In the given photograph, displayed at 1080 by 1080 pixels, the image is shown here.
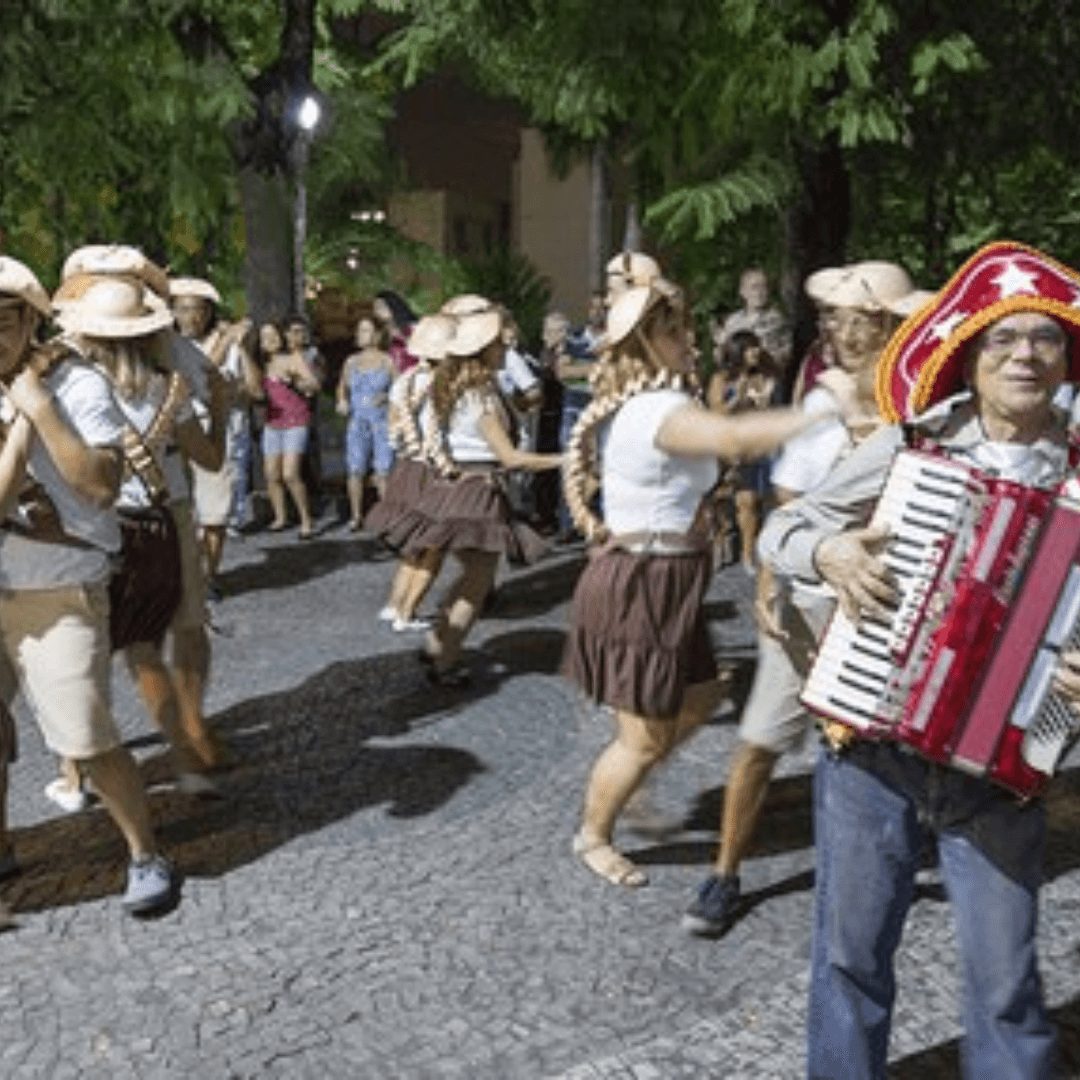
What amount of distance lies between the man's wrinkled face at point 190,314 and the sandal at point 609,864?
4.37 metres

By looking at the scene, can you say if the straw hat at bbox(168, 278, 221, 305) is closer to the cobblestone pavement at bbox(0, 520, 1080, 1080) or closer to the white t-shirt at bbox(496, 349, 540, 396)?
the cobblestone pavement at bbox(0, 520, 1080, 1080)

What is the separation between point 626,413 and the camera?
4.61 metres

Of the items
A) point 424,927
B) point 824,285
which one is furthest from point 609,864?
point 824,285

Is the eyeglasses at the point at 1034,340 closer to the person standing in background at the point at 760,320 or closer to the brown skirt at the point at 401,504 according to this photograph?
the brown skirt at the point at 401,504

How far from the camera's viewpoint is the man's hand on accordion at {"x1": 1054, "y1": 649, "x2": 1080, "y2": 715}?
2.76 meters

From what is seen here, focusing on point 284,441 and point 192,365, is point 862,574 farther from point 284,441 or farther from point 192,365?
point 284,441

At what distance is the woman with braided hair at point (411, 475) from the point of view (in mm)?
7750

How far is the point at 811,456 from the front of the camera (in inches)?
181

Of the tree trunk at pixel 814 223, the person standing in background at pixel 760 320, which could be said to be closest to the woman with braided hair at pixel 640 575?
the person standing in background at pixel 760 320

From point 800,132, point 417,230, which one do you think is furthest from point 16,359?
point 417,230

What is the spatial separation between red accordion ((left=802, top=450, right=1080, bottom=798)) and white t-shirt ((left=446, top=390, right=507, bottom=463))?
15.7ft

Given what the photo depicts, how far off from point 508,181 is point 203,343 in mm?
45542

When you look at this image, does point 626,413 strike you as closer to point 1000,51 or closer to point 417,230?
point 1000,51

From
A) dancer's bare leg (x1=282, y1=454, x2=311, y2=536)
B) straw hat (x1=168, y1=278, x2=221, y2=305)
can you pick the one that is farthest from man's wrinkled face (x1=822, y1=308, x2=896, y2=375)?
dancer's bare leg (x1=282, y1=454, x2=311, y2=536)
